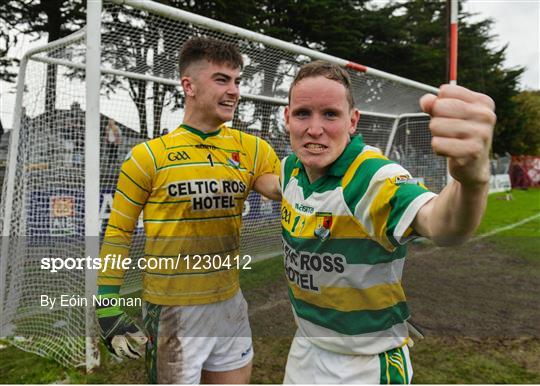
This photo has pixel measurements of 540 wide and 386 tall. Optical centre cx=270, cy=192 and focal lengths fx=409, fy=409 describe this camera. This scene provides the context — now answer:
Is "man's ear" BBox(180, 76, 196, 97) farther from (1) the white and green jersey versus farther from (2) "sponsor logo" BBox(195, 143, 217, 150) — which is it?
(1) the white and green jersey

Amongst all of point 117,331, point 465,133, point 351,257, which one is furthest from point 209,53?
point 465,133

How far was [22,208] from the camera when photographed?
3908 millimetres

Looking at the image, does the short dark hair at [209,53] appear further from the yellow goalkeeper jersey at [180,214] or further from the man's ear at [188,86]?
the yellow goalkeeper jersey at [180,214]

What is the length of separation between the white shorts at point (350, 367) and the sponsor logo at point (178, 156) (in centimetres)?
101

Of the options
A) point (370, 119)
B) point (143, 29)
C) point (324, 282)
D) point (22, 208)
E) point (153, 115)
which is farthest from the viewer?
point (370, 119)

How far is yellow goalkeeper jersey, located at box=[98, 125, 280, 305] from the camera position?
1.96 metres

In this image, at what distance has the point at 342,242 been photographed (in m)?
1.43

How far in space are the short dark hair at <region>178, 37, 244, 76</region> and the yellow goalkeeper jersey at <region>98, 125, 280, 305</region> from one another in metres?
0.36

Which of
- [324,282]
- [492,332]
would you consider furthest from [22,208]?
[492,332]

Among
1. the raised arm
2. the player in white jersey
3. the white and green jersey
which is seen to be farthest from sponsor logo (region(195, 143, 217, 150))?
the raised arm

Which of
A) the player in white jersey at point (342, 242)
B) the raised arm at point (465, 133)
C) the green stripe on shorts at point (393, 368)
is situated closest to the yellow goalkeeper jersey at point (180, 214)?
the player in white jersey at point (342, 242)

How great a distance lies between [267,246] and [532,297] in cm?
328

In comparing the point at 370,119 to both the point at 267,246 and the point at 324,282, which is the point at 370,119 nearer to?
the point at 267,246

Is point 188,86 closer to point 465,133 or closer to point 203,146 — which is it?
point 203,146
